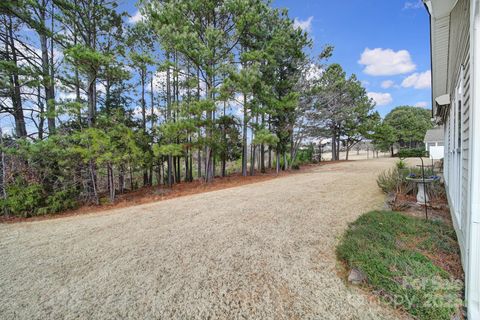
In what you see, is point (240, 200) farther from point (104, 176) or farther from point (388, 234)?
point (104, 176)

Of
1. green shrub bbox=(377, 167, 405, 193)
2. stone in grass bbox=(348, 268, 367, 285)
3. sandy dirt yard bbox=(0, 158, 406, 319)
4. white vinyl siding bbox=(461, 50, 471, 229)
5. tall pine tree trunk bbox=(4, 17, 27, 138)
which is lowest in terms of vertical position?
sandy dirt yard bbox=(0, 158, 406, 319)

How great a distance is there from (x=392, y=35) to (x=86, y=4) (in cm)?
1174

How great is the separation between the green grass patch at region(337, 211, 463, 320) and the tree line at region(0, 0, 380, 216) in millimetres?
5575

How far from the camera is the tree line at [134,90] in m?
5.69

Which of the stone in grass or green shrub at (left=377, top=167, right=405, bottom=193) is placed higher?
green shrub at (left=377, top=167, right=405, bottom=193)

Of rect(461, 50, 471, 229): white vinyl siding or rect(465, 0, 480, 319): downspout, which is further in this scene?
rect(461, 50, 471, 229): white vinyl siding

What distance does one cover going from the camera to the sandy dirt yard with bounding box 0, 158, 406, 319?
171 centimetres

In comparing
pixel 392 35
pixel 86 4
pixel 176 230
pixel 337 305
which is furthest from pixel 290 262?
pixel 86 4

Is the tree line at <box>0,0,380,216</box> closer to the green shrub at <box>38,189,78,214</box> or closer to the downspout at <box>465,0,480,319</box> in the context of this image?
the green shrub at <box>38,189,78,214</box>

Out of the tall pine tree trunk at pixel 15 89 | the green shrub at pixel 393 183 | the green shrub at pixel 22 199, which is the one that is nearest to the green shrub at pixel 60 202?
the green shrub at pixel 22 199

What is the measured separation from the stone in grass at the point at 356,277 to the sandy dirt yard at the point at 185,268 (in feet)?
0.30

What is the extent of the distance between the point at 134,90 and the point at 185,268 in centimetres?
1039

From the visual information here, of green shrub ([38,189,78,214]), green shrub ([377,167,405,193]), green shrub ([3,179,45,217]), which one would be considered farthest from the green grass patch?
green shrub ([3,179,45,217])

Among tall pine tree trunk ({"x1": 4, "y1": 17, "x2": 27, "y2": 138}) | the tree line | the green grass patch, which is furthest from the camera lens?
tall pine tree trunk ({"x1": 4, "y1": 17, "x2": 27, "y2": 138})
